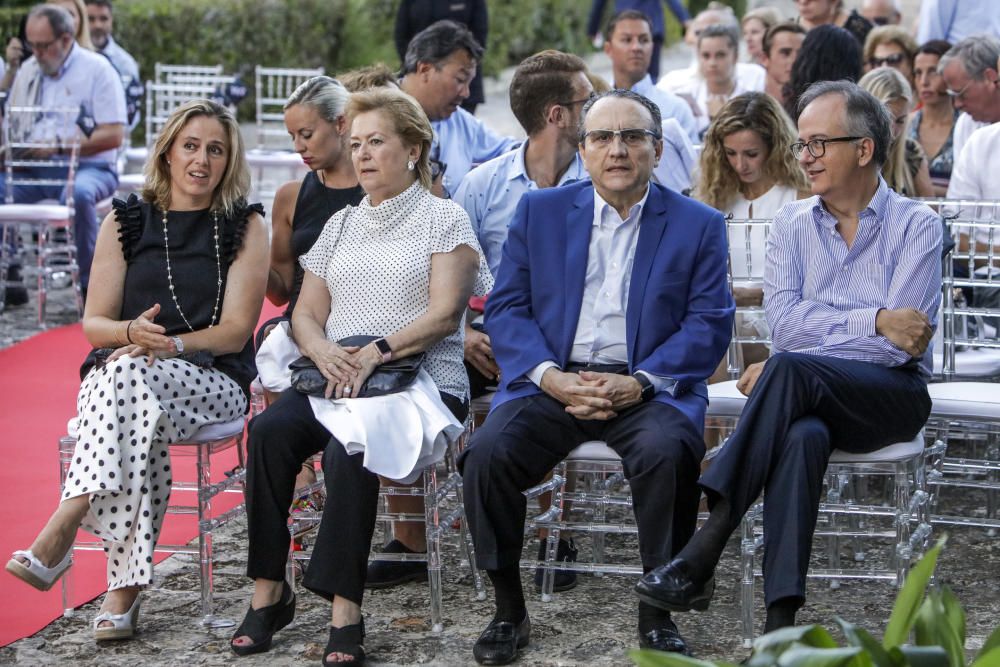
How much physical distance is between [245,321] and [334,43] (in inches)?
541

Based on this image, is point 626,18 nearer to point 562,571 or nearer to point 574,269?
point 574,269

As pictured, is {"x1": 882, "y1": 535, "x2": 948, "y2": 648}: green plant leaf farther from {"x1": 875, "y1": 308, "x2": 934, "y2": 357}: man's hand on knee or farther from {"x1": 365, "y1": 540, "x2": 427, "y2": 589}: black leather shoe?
{"x1": 365, "y1": 540, "x2": 427, "y2": 589}: black leather shoe

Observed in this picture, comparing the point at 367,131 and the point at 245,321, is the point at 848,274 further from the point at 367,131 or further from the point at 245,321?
the point at 245,321

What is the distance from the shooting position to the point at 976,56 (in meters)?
5.97

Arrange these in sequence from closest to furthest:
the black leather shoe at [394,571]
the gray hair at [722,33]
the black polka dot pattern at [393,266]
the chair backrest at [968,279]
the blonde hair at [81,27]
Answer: the black polka dot pattern at [393,266] < the black leather shoe at [394,571] < the chair backrest at [968,279] < the gray hair at [722,33] < the blonde hair at [81,27]

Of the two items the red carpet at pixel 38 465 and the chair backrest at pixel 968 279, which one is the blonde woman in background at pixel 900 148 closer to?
the chair backrest at pixel 968 279

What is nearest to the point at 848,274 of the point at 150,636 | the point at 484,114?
the point at 150,636

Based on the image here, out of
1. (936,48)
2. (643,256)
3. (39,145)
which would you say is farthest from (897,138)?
(39,145)

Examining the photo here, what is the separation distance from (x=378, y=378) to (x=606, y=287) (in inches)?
27.9

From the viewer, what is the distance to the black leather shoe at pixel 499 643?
3.73 m

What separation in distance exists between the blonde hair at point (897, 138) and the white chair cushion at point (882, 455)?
4.49 feet

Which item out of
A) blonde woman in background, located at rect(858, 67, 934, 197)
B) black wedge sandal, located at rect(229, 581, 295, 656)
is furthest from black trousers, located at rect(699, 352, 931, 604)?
blonde woman in background, located at rect(858, 67, 934, 197)

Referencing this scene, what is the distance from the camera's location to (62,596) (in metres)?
4.14

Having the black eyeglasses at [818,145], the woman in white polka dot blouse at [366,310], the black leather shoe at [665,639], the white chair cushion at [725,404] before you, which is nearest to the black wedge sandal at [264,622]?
the woman in white polka dot blouse at [366,310]
